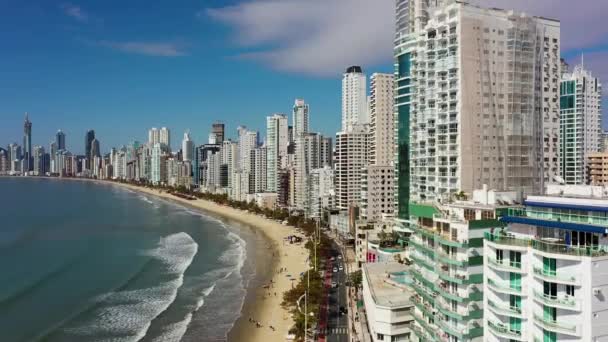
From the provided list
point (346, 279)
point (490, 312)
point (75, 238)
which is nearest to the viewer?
point (490, 312)

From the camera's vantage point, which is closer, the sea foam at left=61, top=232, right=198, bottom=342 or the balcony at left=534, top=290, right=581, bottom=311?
the balcony at left=534, top=290, right=581, bottom=311

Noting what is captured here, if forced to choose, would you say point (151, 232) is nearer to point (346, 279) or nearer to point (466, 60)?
point (346, 279)

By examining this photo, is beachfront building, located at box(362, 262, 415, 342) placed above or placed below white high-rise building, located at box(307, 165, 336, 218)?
below

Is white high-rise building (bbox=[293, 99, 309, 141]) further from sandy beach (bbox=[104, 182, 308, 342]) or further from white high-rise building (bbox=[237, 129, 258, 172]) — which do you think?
sandy beach (bbox=[104, 182, 308, 342])

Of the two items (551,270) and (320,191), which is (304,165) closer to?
(320,191)

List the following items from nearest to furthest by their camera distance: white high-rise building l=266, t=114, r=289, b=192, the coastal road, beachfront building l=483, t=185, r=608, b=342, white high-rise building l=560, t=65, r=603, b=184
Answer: beachfront building l=483, t=185, r=608, b=342 < the coastal road < white high-rise building l=560, t=65, r=603, b=184 < white high-rise building l=266, t=114, r=289, b=192

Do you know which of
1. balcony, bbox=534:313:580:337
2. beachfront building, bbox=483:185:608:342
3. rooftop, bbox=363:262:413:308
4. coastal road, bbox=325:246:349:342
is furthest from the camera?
coastal road, bbox=325:246:349:342

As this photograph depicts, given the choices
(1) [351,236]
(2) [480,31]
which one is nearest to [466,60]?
(2) [480,31]

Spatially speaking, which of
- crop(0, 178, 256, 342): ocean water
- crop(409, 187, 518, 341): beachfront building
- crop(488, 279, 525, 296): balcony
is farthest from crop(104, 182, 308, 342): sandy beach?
crop(488, 279, 525, 296): balcony
